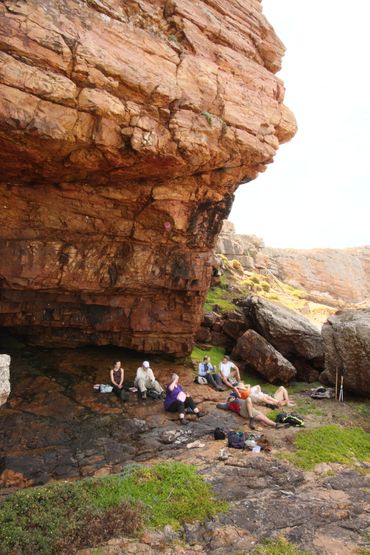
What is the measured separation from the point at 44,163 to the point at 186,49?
24.8 ft

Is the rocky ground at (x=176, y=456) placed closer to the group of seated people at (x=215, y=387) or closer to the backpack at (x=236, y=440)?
the backpack at (x=236, y=440)

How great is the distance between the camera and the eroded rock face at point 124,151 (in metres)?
12.0

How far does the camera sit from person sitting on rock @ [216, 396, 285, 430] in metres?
14.8

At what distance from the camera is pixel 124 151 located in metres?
13.8

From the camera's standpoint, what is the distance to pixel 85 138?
42.3 ft

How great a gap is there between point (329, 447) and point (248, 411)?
3.40 meters

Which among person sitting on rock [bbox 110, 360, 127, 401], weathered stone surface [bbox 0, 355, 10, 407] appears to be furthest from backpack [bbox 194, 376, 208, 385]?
weathered stone surface [bbox 0, 355, 10, 407]

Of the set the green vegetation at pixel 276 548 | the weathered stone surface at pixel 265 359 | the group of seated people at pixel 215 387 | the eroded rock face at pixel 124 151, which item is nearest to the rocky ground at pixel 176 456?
the green vegetation at pixel 276 548

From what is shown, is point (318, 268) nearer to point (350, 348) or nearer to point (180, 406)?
point (350, 348)

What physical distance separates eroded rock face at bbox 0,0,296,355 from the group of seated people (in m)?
2.94

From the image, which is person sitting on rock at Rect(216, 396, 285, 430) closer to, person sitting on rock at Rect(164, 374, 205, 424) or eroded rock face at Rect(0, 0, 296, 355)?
person sitting on rock at Rect(164, 374, 205, 424)

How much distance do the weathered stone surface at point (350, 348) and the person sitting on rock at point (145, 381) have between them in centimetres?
995

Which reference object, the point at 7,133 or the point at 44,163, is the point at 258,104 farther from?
the point at 7,133

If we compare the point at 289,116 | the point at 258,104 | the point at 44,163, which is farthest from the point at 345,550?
the point at 289,116
